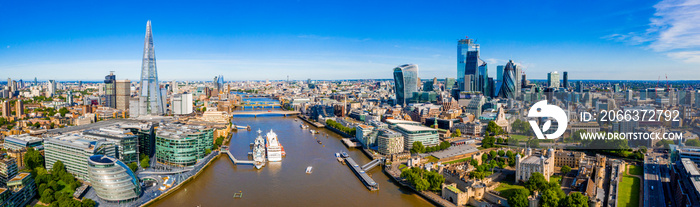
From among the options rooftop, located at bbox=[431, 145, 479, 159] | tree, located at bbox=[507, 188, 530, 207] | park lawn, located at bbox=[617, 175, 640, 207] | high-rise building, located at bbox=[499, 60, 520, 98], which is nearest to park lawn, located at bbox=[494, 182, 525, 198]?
tree, located at bbox=[507, 188, 530, 207]

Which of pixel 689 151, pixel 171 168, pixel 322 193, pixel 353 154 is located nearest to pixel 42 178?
pixel 171 168

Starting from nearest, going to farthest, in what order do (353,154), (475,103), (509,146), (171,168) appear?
(171,168) < (353,154) < (509,146) < (475,103)

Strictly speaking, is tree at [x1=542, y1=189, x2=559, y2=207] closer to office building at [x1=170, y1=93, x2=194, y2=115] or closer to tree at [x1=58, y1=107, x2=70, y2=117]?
office building at [x1=170, y1=93, x2=194, y2=115]

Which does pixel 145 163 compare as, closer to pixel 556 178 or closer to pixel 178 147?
Answer: pixel 178 147

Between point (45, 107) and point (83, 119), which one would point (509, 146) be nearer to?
point (83, 119)

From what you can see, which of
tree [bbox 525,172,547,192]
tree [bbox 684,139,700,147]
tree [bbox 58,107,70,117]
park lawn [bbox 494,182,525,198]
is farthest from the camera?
tree [bbox 58,107,70,117]

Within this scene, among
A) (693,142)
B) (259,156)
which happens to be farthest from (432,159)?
(693,142)
